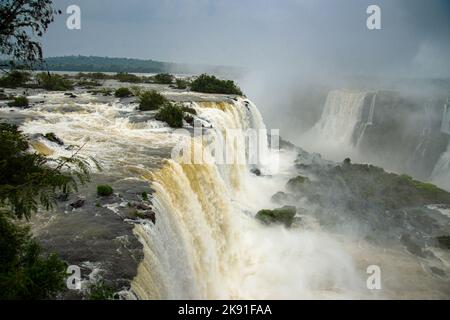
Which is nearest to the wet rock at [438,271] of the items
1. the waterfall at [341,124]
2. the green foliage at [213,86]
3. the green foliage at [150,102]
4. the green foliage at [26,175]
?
the green foliage at [26,175]

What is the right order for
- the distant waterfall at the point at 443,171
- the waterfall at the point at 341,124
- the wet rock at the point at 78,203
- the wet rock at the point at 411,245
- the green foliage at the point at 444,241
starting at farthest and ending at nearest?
the waterfall at the point at 341,124 → the distant waterfall at the point at 443,171 → the green foliage at the point at 444,241 → the wet rock at the point at 411,245 → the wet rock at the point at 78,203

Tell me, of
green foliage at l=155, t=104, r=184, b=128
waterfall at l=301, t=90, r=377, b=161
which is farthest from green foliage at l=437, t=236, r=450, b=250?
waterfall at l=301, t=90, r=377, b=161

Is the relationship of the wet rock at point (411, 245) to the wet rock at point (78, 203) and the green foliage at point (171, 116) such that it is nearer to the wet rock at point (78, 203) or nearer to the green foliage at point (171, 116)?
the green foliage at point (171, 116)

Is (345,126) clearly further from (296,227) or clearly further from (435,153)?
(296,227)

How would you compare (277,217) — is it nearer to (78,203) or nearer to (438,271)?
(438,271)

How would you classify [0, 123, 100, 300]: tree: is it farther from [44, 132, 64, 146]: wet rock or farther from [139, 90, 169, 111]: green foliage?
[139, 90, 169, 111]: green foliage
